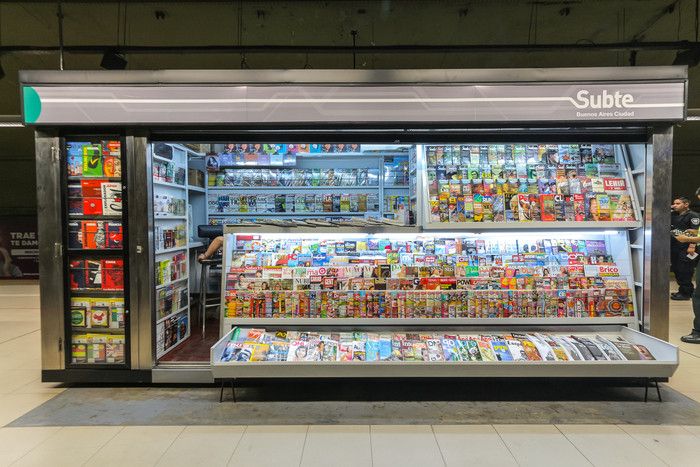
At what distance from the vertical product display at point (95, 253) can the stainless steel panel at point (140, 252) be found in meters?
0.10

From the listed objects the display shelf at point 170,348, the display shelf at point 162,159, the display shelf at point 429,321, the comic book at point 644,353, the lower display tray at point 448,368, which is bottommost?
the display shelf at point 170,348

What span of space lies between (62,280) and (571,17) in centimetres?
711

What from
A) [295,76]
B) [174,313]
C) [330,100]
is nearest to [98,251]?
[174,313]

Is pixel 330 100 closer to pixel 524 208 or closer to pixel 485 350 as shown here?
pixel 524 208

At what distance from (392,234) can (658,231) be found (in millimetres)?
2312

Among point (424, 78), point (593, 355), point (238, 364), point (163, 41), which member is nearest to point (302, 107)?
point (424, 78)

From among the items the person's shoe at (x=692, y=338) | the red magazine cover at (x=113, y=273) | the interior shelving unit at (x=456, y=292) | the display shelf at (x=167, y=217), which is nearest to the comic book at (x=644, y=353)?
the interior shelving unit at (x=456, y=292)

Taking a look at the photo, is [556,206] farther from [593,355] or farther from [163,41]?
[163,41]

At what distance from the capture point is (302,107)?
330 cm

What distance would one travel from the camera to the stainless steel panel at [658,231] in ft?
11.3

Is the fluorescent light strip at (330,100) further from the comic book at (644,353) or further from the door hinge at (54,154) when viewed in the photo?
the comic book at (644,353)

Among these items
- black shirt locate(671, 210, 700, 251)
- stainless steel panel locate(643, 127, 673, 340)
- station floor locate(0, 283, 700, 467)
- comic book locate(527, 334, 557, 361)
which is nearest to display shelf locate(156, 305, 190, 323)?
station floor locate(0, 283, 700, 467)

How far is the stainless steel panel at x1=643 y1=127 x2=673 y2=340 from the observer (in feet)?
11.3

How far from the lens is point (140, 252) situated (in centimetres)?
354
